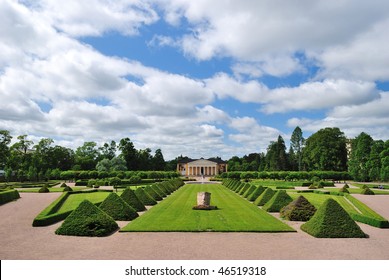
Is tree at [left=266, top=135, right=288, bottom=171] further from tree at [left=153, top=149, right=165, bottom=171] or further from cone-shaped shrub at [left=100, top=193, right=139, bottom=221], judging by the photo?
cone-shaped shrub at [left=100, top=193, right=139, bottom=221]

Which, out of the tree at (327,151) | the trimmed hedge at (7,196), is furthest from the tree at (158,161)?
the trimmed hedge at (7,196)

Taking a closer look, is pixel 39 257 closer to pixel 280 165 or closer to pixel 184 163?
pixel 280 165

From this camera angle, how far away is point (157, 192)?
3500 centimetres

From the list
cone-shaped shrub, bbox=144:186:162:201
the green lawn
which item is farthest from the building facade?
the green lawn

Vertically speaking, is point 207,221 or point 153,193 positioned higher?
point 153,193

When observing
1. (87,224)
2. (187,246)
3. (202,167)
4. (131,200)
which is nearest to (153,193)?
(131,200)

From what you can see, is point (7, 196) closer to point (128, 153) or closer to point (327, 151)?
point (128, 153)

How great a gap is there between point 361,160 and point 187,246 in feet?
245

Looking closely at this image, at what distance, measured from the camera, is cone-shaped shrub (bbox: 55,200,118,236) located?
51.9 feet

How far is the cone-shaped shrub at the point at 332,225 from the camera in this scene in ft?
52.1

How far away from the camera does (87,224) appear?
16031mm

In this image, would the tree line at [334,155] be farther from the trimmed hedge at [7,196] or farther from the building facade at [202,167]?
the trimmed hedge at [7,196]
